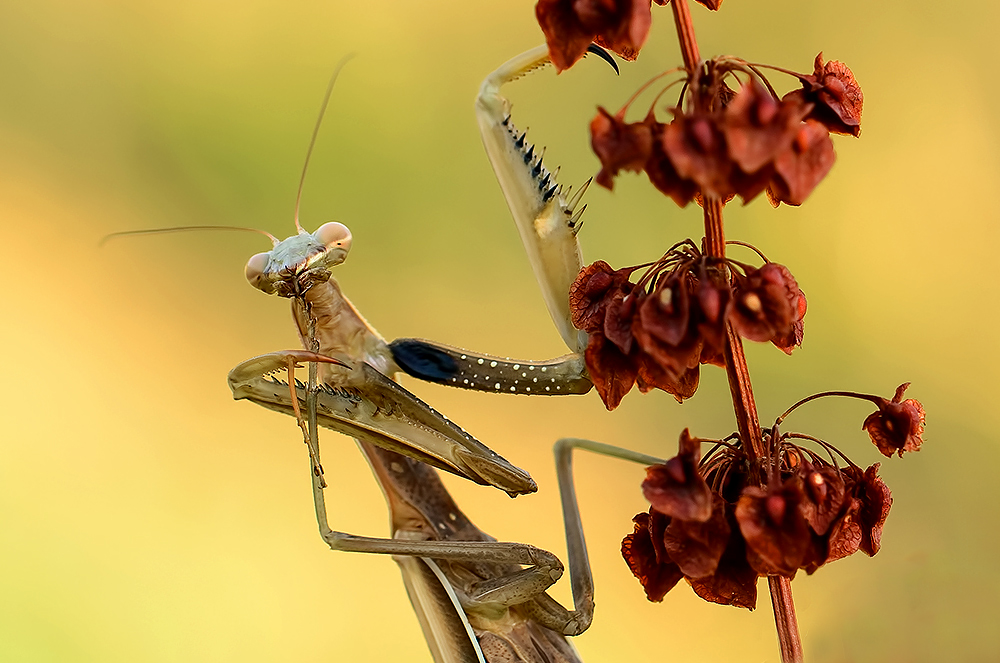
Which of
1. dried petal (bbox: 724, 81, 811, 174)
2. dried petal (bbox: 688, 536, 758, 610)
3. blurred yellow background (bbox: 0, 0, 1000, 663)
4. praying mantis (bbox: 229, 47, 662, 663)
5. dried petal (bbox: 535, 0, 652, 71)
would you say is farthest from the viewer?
blurred yellow background (bbox: 0, 0, 1000, 663)

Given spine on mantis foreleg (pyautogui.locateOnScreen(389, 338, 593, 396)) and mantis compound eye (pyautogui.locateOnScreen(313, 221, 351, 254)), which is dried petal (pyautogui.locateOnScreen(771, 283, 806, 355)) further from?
mantis compound eye (pyautogui.locateOnScreen(313, 221, 351, 254))

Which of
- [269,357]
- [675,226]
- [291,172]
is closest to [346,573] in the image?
[291,172]

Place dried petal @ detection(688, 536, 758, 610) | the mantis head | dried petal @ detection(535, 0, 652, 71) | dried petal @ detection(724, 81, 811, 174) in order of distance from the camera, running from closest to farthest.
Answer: dried petal @ detection(724, 81, 811, 174)
dried petal @ detection(535, 0, 652, 71)
dried petal @ detection(688, 536, 758, 610)
the mantis head

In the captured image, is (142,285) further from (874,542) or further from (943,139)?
(874,542)

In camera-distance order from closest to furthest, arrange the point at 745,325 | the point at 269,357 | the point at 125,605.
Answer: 1. the point at 745,325
2. the point at 269,357
3. the point at 125,605

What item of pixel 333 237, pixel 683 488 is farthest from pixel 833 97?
pixel 333 237

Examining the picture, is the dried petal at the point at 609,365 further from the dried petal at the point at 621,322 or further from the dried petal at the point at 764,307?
the dried petal at the point at 764,307

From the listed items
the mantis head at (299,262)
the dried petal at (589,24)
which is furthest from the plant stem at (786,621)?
the mantis head at (299,262)

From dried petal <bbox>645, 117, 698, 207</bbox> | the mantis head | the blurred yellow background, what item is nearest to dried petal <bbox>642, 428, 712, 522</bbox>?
dried petal <bbox>645, 117, 698, 207</bbox>
